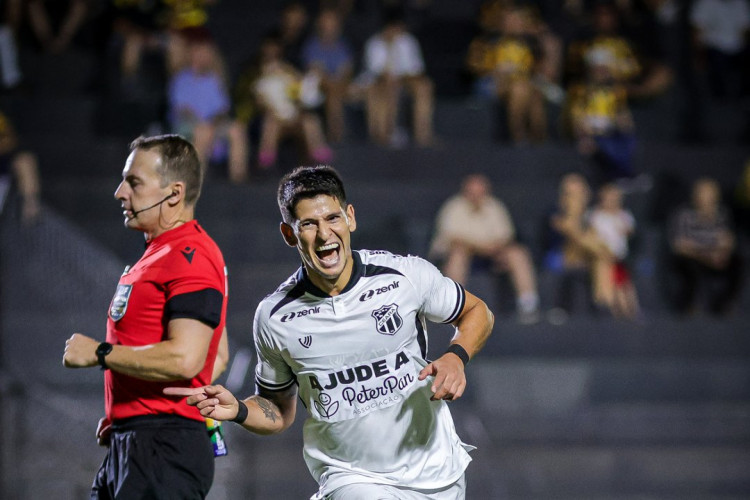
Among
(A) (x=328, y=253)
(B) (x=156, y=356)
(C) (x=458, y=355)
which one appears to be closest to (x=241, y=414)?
(B) (x=156, y=356)

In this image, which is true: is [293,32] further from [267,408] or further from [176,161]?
[267,408]

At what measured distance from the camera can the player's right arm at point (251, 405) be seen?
3621 millimetres

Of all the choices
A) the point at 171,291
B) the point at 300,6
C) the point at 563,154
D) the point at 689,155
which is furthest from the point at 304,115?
the point at 171,291

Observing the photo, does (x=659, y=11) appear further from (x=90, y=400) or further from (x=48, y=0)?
(x=90, y=400)

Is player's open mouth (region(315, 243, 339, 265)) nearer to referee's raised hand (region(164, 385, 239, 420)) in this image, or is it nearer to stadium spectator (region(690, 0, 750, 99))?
referee's raised hand (region(164, 385, 239, 420))

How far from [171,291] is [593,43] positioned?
10.3 metres

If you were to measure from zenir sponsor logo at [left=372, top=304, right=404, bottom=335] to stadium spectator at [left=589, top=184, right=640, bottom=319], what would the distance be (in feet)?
24.5

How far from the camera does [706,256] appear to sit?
11.5m

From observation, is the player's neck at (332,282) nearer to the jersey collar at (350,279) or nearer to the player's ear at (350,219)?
the jersey collar at (350,279)

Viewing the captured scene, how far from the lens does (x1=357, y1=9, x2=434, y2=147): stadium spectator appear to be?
Answer: 1252cm

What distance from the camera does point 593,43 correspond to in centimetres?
1312

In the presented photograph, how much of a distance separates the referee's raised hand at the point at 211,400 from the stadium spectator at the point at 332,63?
30.0ft

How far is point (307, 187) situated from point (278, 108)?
833 cm

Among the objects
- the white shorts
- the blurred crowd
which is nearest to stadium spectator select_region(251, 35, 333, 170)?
the blurred crowd
